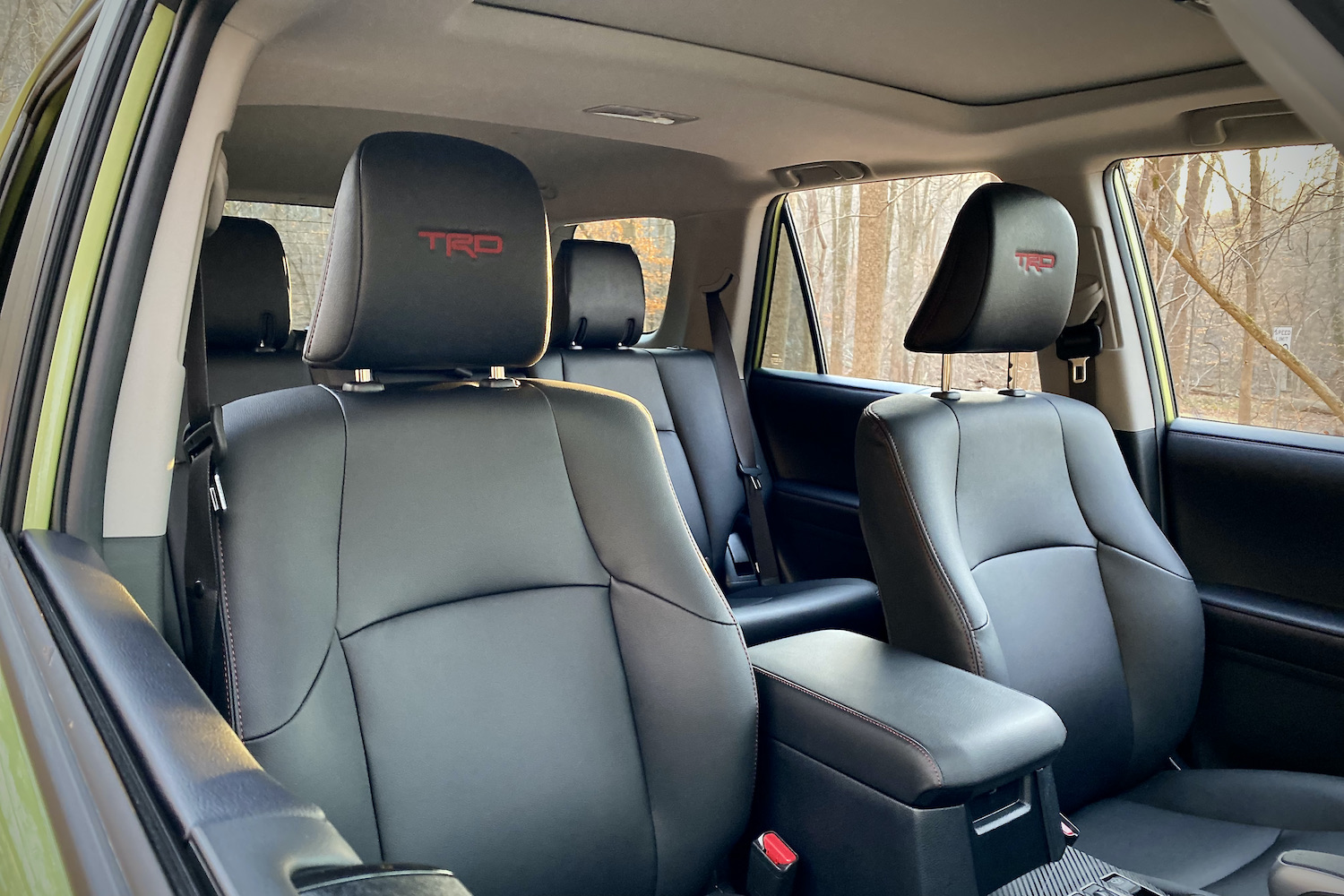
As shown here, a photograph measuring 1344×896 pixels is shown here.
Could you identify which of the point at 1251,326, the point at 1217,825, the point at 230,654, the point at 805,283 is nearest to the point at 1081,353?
the point at 1251,326

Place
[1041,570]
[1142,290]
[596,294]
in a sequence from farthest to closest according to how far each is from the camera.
→ [596,294]
[1142,290]
[1041,570]

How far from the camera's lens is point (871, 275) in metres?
3.64

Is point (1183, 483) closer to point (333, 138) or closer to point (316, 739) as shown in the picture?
point (316, 739)

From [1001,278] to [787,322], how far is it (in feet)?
6.58

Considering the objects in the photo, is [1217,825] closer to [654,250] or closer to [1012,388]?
[1012,388]

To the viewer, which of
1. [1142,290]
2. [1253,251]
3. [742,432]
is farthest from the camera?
[742,432]

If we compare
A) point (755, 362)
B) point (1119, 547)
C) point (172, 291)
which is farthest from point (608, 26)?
point (755, 362)

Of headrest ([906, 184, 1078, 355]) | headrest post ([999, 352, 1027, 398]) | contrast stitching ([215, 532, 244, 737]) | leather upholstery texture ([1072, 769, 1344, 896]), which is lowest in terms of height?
leather upholstery texture ([1072, 769, 1344, 896])

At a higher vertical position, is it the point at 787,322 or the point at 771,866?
the point at 787,322

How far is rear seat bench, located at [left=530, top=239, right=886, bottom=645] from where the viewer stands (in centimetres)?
337

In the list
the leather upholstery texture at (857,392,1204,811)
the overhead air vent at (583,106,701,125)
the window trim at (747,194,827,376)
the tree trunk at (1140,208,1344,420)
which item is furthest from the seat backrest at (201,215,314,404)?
the tree trunk at (1140,208,1344,420)

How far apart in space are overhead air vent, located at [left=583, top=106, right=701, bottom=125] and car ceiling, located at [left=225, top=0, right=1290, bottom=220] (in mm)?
43

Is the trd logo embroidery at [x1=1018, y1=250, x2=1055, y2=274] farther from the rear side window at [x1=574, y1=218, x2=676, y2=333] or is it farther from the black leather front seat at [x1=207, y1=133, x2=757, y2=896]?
the rear side window at [x1=574, y1=218, x2=676, y2=333]

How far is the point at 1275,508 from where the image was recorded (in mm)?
2215
